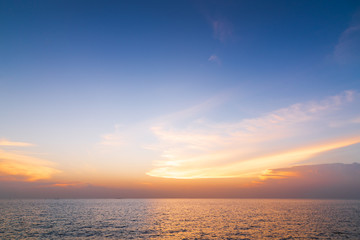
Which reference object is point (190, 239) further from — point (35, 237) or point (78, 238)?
point (35, 237)

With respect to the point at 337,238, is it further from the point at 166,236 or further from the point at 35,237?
the point at 35,237

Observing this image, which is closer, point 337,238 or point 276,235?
point 337,238

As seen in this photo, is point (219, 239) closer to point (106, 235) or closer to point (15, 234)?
point (106, 235)

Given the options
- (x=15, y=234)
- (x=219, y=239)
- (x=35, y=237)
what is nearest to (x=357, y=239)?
(x=219, y=239)

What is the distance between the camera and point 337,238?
53.2m

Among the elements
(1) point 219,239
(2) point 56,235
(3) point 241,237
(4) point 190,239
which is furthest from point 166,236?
(2) point 56,235

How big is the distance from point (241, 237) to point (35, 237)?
49254 millimetres

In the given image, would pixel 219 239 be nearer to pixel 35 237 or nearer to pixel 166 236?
pixel 166 236

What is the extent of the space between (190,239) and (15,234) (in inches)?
1740

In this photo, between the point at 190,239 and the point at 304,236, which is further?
the point at 304,236

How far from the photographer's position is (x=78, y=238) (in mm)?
52594

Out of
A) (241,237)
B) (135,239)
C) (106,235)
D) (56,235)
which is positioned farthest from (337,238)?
(56,235)

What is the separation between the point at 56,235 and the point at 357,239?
7171cm

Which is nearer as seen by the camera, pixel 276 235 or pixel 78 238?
pixel 78 238
